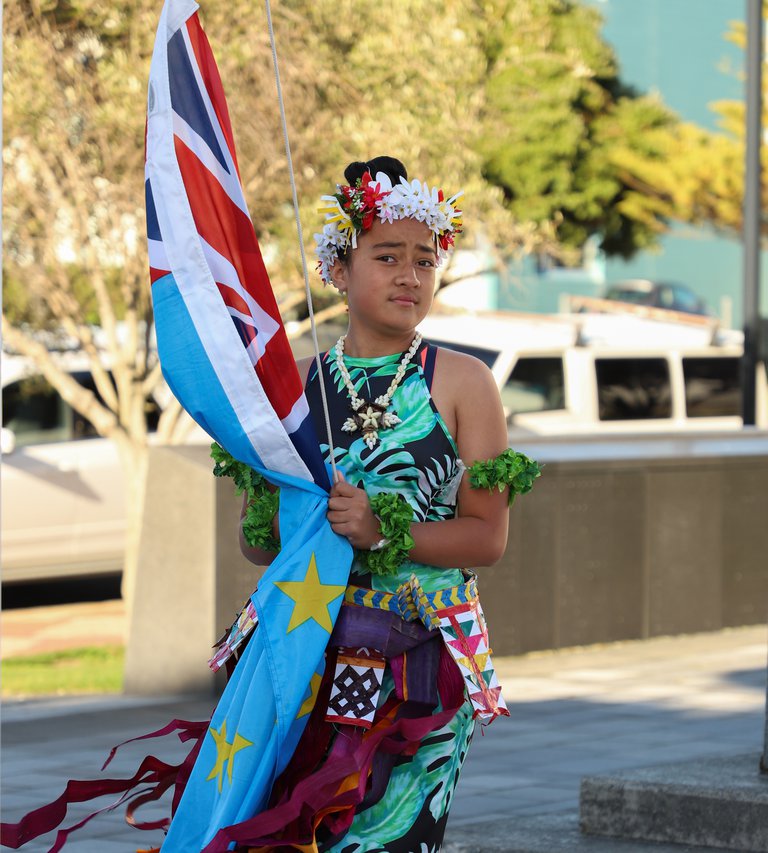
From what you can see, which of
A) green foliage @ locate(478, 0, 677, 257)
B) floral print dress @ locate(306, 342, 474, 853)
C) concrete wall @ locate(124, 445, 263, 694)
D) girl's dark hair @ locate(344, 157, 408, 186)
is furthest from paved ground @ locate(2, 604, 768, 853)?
green foliage @ locate(478, 0, 677, 257)

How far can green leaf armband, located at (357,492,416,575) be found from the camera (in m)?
3.31

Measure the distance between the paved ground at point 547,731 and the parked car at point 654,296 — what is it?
19.5m

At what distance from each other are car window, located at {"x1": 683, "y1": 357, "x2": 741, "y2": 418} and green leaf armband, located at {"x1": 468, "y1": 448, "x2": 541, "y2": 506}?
12.8 meters

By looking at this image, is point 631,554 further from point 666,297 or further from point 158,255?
point 666,297

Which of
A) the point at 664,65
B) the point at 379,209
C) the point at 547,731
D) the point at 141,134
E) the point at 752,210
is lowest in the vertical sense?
the point at 547,731

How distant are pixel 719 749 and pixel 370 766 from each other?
440 cm

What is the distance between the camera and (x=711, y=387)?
16.3 meters

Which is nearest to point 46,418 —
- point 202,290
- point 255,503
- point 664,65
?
point 255,503

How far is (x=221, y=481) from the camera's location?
28.2 ft

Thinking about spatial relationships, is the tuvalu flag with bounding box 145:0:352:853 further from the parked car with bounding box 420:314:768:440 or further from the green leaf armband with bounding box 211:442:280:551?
the parked car with bounding box 420:314:768:440

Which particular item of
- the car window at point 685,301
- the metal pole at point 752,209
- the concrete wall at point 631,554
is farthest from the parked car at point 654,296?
the concrete wall at point 631,554

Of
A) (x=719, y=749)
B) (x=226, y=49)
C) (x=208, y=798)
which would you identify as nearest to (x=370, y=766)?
(x=208, y=798)

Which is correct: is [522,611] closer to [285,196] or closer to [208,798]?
[285,196]

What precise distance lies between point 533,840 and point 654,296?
25.1 metres
